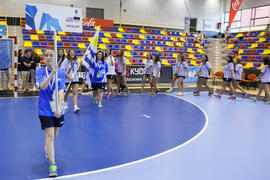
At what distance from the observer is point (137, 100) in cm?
912

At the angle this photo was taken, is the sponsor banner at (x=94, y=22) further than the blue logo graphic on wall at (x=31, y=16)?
Yes

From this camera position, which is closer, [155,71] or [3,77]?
[3,77]

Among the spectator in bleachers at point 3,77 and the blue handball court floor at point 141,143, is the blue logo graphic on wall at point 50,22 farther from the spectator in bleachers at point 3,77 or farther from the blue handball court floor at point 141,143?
the spectator in bleachers at point 3,77

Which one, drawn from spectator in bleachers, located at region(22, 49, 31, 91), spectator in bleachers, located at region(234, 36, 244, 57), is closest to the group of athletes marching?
spectator in bleachers, located at region(22, 49, 31, 91)

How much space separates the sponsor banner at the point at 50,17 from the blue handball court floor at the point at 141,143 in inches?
80.6

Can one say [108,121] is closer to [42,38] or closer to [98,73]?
[98,73]

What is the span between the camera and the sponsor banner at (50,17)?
3.85 meters

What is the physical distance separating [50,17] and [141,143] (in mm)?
2724

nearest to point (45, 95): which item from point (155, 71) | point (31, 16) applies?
point (31, 16)

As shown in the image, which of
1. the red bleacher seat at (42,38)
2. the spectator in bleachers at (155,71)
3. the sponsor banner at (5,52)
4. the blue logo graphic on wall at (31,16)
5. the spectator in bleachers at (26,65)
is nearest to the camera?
the blue logo graphic on wall at (31,16)

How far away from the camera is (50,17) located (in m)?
3.85

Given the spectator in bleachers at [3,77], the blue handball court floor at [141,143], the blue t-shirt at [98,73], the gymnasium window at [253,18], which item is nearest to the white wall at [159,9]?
the gymnasium window at [253,18]

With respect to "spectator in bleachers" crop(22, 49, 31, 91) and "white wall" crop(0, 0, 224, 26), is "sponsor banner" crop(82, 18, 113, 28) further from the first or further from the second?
"spectator in bleachers" crop(22, 49, 31, 91)

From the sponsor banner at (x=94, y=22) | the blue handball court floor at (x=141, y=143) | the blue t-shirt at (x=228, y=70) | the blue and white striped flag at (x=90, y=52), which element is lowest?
Answer: the blue handball court floor at (x=141, y=143)
